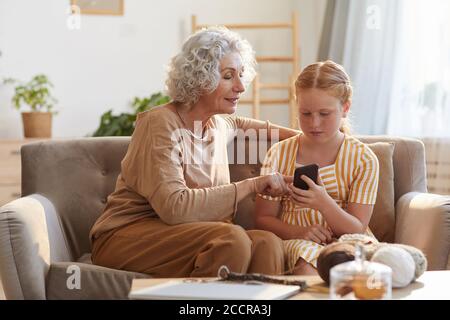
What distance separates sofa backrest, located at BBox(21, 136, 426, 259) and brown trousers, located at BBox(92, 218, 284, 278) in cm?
22

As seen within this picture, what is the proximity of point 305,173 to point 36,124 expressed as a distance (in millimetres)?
2942

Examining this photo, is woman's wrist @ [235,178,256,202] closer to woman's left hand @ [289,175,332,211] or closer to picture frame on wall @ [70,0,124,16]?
woman's left hand @ [289,175,332,211]

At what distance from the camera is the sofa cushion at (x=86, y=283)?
2.08 metres

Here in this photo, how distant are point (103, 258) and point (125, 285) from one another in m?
0.14

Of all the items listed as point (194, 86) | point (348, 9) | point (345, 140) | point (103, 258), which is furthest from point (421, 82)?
point (103, 258)

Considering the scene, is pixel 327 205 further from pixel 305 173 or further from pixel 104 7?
pixel 104 7

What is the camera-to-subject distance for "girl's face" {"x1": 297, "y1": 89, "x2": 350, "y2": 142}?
2148mm

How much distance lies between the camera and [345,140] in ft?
7.47

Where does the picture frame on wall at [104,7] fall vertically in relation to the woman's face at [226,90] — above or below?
above

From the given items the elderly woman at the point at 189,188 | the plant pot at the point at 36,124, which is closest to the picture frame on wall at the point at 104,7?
the plant pot at the point at 36,124

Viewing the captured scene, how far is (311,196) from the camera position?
2.06 m

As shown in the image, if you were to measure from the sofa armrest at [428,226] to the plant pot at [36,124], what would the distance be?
9.37 ft

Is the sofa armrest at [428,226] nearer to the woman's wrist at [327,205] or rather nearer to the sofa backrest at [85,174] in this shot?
the sofa backrest at [85,174]
